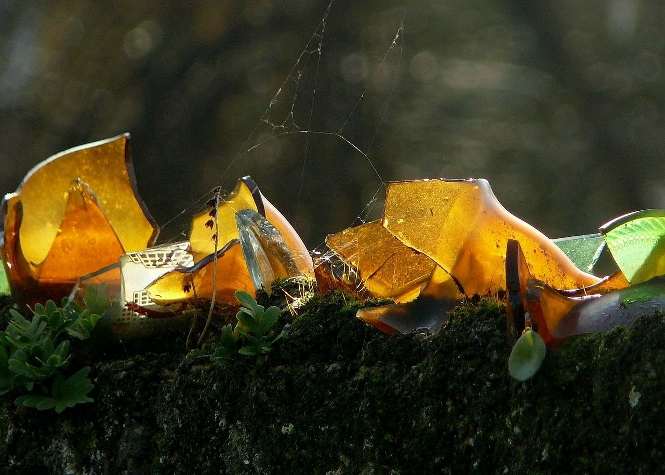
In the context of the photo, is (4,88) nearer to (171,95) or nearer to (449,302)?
(171,95)

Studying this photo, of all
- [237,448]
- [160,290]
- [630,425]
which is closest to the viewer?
[630,425]

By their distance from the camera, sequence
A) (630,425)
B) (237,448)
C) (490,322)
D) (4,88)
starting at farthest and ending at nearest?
1. (4,88)
2. (237,448)
3. (490,322)
4. (630,425)

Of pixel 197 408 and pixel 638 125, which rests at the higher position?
pixel 197 408

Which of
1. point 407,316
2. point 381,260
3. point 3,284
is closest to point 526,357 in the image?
point 407,316

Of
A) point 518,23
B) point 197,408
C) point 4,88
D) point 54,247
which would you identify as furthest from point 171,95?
point 197,408

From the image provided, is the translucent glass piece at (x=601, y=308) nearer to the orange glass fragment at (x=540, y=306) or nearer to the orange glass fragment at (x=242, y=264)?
the orange glass fragment at (x=540, y=306)

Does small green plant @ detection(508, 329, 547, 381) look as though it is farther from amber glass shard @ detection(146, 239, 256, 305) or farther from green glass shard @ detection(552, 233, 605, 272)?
amber glass shard @ detection(146, 239, 256, 305)

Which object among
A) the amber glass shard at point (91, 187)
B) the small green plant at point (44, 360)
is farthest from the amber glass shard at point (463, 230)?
the amber glass shard at point (91, 187)
